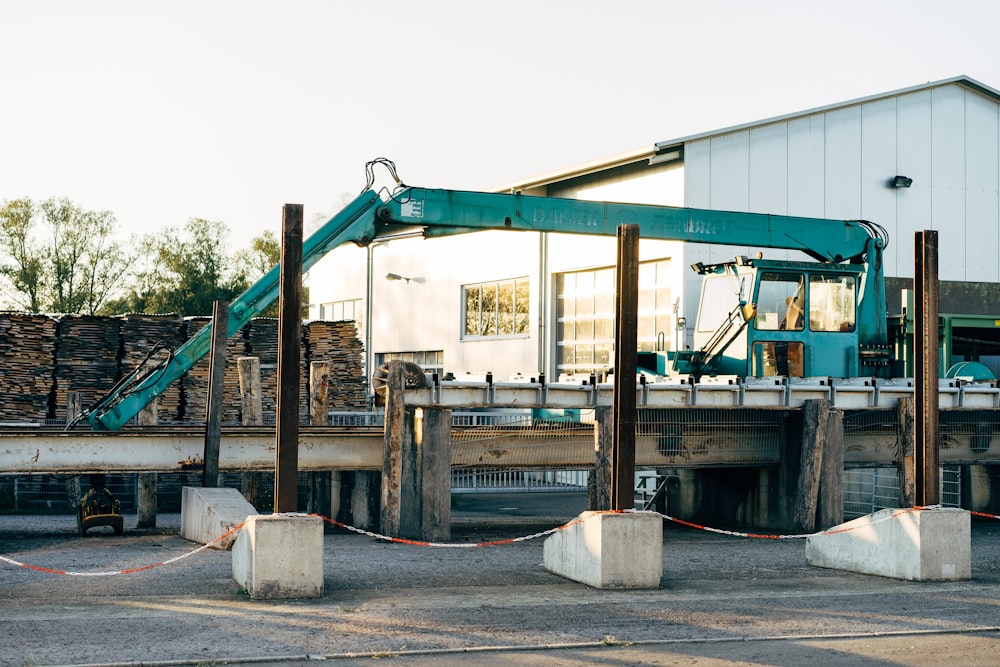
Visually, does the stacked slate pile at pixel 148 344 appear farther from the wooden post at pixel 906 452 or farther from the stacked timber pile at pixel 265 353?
the wooden post at pixel 906 452

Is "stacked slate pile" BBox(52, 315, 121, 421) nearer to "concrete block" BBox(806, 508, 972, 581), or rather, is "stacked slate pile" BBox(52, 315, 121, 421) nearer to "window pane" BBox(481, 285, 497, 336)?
"window pane" BBox(481, 285, 497, 336)

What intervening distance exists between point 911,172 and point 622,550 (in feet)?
64.6

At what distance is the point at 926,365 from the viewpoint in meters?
14.8

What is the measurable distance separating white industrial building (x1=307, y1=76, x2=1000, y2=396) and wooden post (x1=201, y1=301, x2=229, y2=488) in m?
10.8

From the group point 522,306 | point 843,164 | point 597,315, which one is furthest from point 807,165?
point 522,306

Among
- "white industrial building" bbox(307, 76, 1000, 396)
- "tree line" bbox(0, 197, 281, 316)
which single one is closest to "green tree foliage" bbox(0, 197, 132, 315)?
"tree line" bbox(0, 197, 281, 316)

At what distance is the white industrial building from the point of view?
1088 inches

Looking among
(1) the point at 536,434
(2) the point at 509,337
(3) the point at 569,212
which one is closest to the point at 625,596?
(1) the point at 536,434

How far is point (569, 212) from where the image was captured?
19984 mm

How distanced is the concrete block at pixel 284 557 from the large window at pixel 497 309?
20751 millimetres

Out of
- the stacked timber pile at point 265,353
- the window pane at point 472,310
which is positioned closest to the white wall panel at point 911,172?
the window pane at point 472,310

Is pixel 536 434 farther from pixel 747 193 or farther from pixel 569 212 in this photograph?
pixel 747 193

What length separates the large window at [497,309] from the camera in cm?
3300

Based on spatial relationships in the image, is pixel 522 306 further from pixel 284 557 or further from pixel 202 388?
pixel 284 557
